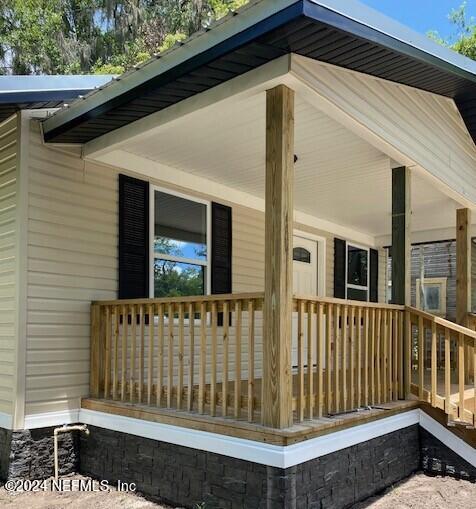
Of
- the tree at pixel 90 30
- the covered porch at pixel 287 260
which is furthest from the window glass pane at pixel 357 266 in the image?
the tree at pixel 90 30

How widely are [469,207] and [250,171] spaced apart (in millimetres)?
2986

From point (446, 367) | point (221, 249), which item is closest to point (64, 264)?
point (221, 249)

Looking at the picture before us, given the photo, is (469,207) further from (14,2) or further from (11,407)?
(14,2)

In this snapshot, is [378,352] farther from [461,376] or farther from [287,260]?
[287,260]

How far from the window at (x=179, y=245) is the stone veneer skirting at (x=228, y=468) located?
5.55ft

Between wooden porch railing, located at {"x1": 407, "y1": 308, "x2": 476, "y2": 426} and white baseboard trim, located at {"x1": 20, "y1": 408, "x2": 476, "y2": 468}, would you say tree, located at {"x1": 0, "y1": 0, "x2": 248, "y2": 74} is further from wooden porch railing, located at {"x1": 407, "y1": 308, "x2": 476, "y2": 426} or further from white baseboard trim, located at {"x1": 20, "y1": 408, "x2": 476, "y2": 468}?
wooden porch railing, located at {"x1": 407, "y1": 308, "x2": 476, "y2": 426}

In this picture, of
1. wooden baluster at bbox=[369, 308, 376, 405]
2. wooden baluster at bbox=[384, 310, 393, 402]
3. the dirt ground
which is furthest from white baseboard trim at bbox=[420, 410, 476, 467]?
wooden baluster at bbox=[369, 308, 376, 405]

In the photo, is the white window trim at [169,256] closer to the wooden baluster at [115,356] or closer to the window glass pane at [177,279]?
the window glass pane at [177,279]

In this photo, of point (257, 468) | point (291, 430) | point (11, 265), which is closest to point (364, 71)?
point (291, 430)

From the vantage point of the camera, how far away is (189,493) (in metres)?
3.86

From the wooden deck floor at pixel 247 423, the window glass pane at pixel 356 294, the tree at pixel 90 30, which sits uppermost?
the tree at pixel 90 30

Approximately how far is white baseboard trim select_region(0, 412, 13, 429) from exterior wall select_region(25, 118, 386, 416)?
18 centimetres

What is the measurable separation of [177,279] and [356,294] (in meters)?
4.62

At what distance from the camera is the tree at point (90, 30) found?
743 inches
